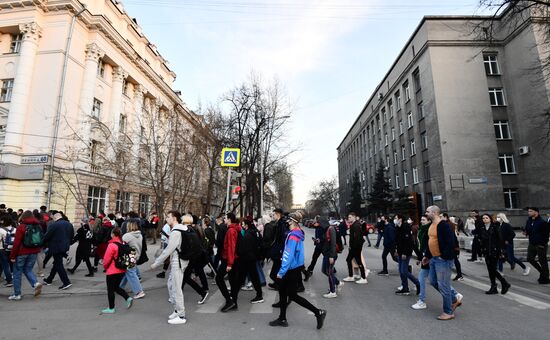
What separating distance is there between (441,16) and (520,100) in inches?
419

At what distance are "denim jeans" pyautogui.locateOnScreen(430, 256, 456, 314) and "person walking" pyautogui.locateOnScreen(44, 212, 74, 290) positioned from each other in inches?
334

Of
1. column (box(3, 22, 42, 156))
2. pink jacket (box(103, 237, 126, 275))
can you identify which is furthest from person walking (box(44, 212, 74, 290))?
column (box(3, 22, 42, 156))

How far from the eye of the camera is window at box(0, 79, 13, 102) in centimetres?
2382

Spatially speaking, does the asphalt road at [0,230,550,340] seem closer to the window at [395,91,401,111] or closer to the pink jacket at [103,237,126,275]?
the pink jacket at [103,237,126,275]

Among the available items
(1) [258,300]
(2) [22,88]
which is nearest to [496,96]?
(1) [258,300]

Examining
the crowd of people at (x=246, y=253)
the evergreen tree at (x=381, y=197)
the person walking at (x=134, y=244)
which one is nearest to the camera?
the crowd of people at (x=246, y=253)

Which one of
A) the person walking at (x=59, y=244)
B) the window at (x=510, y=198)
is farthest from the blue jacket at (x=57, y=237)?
the window at (x=510, y=198)

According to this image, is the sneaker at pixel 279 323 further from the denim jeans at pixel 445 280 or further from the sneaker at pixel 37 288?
the sneaker at pixel 37 288

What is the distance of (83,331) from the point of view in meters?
4.95

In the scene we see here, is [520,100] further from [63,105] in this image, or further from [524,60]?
[63,105]

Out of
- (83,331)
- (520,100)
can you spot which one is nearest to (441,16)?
(520,100)

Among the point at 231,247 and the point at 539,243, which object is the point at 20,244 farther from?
the point at 539,243

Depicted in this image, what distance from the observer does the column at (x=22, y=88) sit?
22219mm

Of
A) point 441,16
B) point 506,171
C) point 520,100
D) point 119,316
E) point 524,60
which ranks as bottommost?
point 119,316
